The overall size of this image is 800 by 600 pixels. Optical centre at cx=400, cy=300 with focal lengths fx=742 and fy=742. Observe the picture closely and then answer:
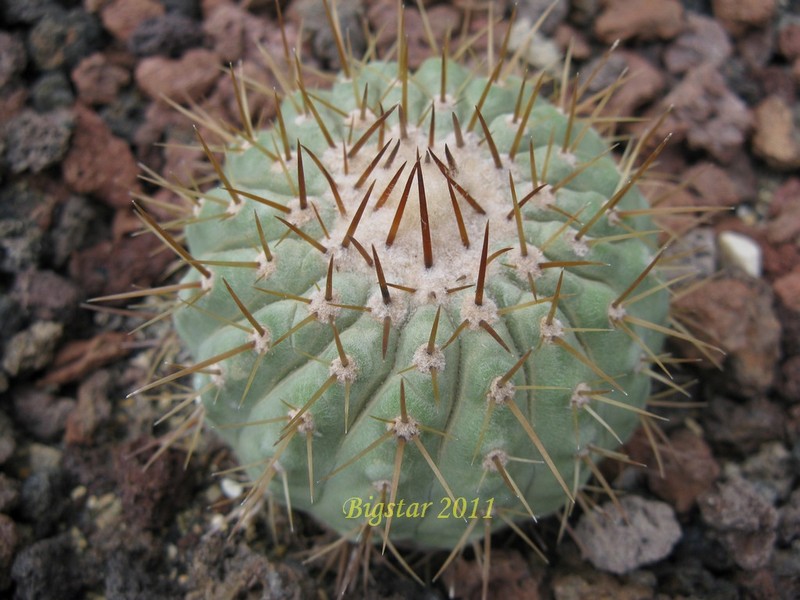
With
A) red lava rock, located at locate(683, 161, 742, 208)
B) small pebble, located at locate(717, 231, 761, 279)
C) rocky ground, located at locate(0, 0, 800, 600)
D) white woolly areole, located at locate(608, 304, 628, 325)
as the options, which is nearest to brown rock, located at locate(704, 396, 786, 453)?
rocky ground, located at locate(0, 0, 800, 600)

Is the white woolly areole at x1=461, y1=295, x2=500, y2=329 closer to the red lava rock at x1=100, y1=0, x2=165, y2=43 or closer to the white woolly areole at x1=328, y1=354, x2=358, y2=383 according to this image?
the white woolly areole at x1=328, y1=354, x2=358, y2=383

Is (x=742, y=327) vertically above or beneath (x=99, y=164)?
above

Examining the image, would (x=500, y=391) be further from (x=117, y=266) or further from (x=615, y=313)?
(x=117, y=266)

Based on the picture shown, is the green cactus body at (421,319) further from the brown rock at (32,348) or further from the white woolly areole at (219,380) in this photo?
the brown rock at (32,348)

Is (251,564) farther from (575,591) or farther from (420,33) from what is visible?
(420,33)

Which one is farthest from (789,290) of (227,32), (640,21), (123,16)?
(123,16)

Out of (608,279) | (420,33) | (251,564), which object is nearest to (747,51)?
(420,33)

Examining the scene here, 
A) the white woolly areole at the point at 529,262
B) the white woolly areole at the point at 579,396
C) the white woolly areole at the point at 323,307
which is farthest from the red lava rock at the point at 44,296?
the white woolly areole at the point at 579,396
